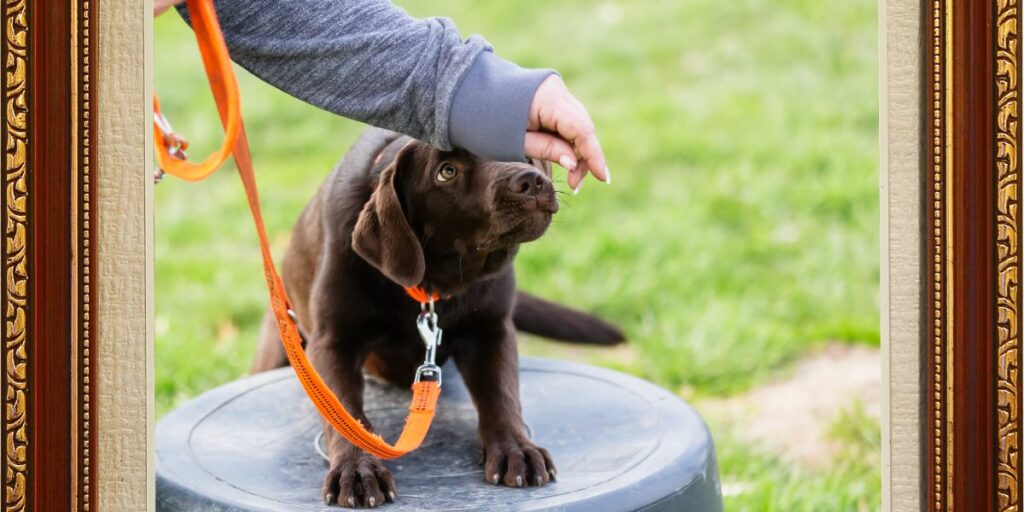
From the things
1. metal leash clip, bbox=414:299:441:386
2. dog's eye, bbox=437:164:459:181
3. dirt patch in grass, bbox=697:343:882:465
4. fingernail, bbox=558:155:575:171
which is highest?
fingernail, bbox=558:155:575:171

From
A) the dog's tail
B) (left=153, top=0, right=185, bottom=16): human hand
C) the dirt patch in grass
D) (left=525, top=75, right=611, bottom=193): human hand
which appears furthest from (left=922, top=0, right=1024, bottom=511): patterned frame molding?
the dirt patch in grass

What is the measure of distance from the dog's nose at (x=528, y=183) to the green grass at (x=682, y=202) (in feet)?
4.20

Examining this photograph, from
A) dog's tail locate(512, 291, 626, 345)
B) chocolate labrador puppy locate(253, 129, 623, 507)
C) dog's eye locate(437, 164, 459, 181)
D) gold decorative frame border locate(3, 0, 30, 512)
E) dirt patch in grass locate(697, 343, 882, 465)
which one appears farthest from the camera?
dirt patch in grass locate(697, 343, 882, 465)

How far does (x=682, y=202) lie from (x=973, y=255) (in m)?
3.40

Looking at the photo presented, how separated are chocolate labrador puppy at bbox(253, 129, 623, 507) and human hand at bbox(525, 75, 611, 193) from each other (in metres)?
0.28

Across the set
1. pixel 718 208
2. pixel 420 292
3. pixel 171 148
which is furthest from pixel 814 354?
pixel 171 148

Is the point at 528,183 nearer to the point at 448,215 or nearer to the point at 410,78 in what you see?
the point at 448,215

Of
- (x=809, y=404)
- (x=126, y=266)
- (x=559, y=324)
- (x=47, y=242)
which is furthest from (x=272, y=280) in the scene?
(x=809, y=404)

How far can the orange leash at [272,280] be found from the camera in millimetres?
1822

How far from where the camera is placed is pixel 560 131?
6.16 feet

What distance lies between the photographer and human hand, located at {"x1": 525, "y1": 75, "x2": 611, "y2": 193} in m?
1.87

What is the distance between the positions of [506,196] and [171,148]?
2.37 ft

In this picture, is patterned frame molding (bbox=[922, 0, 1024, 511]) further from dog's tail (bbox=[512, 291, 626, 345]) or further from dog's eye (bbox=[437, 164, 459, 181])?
dog's tail (bbox=[512, 291, 626, 345])

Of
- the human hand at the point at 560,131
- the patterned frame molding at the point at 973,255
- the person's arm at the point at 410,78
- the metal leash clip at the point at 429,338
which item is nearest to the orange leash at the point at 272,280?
the metal leash clip at the point at 429,338
